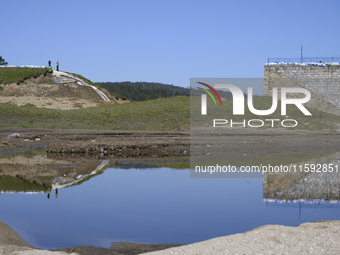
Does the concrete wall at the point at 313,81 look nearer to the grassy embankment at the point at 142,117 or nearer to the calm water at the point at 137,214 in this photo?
the grassy embankment at the point at 142,117

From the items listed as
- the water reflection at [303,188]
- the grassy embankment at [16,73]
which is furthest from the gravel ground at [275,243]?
the grassy embankment at [16,73]

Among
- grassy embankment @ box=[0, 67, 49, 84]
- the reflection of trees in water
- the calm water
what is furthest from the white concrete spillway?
the reflection of trees in water

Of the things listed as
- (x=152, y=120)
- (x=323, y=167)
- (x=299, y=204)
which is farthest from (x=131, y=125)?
(x=299, y=204)

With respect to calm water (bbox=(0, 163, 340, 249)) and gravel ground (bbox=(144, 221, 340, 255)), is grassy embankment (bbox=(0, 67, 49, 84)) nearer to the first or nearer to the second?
calm water (bbox=(0, 163, 340, 249))

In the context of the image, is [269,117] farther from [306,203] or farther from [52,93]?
[52,93]

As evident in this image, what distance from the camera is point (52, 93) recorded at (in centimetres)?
4853

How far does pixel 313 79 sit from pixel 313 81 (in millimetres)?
185

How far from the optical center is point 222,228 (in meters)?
7.23

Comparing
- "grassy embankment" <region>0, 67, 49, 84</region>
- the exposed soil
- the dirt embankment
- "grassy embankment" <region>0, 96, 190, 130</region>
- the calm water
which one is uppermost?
"grassy embankment" <region>0, 67, 49, 84</region>

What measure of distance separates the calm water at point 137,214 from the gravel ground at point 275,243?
796 mm

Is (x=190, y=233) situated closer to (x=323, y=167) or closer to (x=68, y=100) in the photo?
(x=323, y=167)

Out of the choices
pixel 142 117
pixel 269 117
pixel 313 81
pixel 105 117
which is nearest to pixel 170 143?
pixel 142 117

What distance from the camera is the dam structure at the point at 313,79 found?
39906 mm

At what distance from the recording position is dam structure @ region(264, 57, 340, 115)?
39906mm
